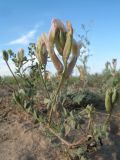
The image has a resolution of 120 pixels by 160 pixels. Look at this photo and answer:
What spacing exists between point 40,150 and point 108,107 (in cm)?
119

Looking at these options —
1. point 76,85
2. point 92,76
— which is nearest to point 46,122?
point 76,85

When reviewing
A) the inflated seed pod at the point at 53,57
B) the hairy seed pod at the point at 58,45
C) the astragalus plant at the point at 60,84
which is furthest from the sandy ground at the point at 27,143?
the hairy seed pod at the point at 58,45

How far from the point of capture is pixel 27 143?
3.18 meters

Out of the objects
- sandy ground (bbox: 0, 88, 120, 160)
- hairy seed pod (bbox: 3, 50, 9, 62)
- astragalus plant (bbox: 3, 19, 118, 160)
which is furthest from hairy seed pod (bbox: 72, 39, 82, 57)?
sandy ground (bbox: 0, 88, 120, 160)

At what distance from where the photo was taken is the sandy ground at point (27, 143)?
3.08m

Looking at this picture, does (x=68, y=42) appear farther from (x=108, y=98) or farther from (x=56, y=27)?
(x=108, y=98)

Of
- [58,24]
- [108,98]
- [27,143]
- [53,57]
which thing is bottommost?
[27,143]

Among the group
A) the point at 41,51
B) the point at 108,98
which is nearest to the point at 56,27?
the point at 41,51

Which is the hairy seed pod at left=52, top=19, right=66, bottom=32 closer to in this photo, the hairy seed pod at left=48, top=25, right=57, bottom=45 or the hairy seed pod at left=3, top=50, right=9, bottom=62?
the hairy seed pod at left=48, top=25, right=57, bottom=45

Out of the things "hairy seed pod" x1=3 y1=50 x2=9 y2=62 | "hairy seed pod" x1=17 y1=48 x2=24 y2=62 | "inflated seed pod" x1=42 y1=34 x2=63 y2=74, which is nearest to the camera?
"inflated seed pod" x1=42 y1=34 x2=63 y2=74

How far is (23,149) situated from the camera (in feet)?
10.3

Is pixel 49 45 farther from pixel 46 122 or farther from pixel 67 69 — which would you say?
pixel 46 122

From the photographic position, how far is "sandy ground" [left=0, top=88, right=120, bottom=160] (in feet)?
10.1

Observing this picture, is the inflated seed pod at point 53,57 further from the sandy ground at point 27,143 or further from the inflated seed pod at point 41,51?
the sandy ground at point 27,143
